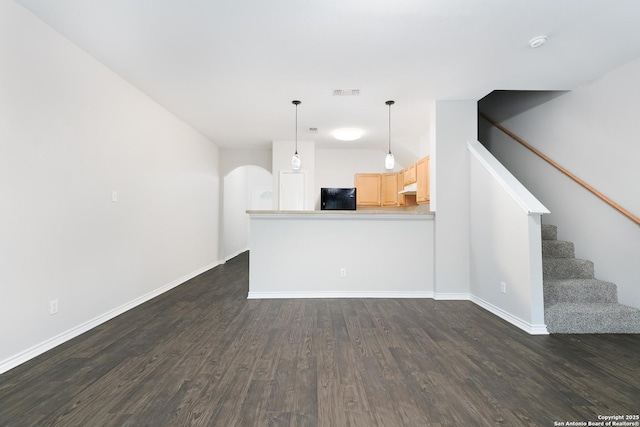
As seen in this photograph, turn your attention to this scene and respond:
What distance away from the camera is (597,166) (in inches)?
124

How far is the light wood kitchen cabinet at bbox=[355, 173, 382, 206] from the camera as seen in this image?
6375 millimetres

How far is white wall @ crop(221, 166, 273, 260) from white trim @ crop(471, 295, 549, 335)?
210 inches

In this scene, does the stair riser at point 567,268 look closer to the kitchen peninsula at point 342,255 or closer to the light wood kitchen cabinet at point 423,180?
the kitchen peninsula at point 342,255

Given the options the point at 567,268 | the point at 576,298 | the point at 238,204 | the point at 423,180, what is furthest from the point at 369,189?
the point at 576,298

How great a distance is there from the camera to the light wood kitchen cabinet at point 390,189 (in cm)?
617

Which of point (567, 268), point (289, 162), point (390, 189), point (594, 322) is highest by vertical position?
point (289, 162)

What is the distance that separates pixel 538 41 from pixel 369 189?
163 inches

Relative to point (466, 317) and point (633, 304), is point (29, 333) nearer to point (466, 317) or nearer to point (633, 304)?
point (466, 317)

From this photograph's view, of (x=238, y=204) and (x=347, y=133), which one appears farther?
(x=238, y=204)

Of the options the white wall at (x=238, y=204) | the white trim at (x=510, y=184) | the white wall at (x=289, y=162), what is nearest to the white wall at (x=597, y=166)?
the white trim at (x=510, y=184)

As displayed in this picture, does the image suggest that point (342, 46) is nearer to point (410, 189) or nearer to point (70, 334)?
point (410, 189)

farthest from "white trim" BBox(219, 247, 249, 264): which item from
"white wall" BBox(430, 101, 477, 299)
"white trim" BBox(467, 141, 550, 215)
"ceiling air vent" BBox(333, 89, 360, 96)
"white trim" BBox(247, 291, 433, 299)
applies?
"white trim" BBox(467, 141, 550, 215)

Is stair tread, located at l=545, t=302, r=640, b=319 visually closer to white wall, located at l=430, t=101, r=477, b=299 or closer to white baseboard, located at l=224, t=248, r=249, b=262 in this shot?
white wall, located at l=430, t=101, r=477, b=299

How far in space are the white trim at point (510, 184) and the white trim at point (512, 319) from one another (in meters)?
1.07
